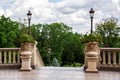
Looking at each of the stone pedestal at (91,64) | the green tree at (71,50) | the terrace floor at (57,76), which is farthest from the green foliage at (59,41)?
the terrace floor at (57,76)

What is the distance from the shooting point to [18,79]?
9438 millimetres

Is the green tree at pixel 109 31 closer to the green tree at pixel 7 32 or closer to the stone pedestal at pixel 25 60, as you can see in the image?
the green tree at pixel 7 32

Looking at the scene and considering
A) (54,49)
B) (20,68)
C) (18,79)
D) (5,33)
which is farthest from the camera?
(54,49)

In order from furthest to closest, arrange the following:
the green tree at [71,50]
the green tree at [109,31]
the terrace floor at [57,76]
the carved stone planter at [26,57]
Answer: the green tree at [71,50] < the green tree at [109,31] < the carved stone planter at [26,57] < the terrace floor at [57,76]

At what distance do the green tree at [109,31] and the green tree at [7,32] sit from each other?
33.0 feet

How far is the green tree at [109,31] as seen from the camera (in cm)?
3630

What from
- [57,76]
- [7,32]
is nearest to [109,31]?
[7,32]

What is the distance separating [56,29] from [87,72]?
46.7 m

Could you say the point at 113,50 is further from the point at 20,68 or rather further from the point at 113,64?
the point at 20,68

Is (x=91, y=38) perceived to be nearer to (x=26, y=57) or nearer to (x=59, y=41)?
(x=26, y=57)

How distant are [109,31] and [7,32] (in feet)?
39.6

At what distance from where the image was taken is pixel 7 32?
38.0 m

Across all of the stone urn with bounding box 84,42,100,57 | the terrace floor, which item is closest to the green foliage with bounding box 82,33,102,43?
the stone urn with bounding box 84,42,100,57

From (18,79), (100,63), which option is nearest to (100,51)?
(100,63)
